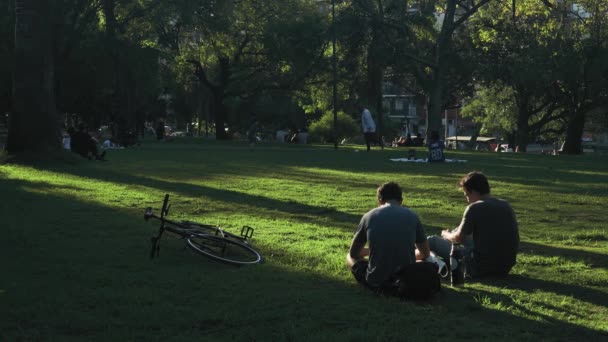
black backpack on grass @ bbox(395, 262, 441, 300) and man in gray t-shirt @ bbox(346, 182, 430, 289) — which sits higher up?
man in gray t-shirt @ bbox(346, 182, 430, 289)

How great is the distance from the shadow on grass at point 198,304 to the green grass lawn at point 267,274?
16 millimetres

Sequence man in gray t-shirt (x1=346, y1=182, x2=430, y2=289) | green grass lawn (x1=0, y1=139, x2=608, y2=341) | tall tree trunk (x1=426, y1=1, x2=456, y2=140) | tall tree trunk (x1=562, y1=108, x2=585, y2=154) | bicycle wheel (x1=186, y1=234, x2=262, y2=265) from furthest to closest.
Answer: tall tree trunk (x1=562, y1=108, x2=585, y2=154) < tall tree trunk (x1=426, y1=1, x2=456, y2=140) < bicycle wheel (x1=186, y1=234, x2=262, y2=265) < man in gray t-shirt (x1=346, y1=182, x2=430, y2=289) < green grass lawn (x1=0, y1=139, x2=608, y2=341)

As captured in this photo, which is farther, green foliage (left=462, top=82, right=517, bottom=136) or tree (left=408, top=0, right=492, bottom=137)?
green foliage (left=462, top=82, right=517, bottom=136)

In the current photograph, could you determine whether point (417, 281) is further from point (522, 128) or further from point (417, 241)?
point (522, 128)

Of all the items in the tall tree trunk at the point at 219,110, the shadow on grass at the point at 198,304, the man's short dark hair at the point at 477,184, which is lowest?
the shadow on grass at the point at 198,304

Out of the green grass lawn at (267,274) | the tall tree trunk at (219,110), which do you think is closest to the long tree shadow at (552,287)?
the green grass lawn at (267,274)

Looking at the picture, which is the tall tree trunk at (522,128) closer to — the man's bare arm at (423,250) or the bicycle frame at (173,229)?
the bicycle frame at (173,229)

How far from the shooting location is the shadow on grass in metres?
5.72

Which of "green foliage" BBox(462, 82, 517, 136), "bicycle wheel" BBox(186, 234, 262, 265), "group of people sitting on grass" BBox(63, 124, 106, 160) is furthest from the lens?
"green foliage" BBox(462, 82, 517, 136)

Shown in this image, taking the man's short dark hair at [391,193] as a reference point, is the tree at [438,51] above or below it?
above

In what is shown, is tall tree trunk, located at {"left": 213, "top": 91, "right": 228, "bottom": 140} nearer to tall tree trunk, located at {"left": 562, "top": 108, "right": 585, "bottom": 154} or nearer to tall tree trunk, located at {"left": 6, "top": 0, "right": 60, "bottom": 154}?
tall tree trunk, located at {"left": 562, "top": 108, "right": 585, "bottom": 154}

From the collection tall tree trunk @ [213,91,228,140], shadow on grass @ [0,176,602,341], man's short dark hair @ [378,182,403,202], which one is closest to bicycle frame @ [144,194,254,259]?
shadow on grass @ [0,176,602,341]

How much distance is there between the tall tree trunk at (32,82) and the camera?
22578 millimetres

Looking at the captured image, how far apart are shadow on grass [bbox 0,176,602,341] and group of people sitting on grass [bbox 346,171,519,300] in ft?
0.78
